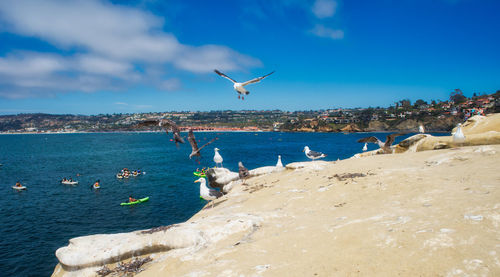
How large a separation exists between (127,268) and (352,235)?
A: 20.4 ft

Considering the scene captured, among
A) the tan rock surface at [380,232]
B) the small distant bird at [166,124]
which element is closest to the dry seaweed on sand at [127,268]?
the tan rock surface at [380,232]

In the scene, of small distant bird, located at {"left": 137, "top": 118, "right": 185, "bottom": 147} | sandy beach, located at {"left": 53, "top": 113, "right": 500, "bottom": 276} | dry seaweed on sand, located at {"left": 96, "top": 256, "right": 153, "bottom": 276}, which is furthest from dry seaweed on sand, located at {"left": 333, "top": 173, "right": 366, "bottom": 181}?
dry seaweed on sand, located at {"left": 96, "top": 256, "right": 153, "bottom": 276}

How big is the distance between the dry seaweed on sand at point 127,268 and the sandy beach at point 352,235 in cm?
21

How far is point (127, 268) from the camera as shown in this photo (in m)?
7.42

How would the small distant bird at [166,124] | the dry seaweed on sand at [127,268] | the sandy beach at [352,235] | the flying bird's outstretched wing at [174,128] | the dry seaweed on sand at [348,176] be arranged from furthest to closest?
the dry seaweed on sand at [348,176] < the flying bird's outstretched wing at [174,128] < the small distant bird at [166,124] < the dry seaweed on sand at [127,268] < the sandy beach at [352,235]

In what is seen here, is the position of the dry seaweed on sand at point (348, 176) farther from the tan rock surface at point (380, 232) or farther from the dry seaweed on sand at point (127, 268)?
the dry seaweed on sand at point (127, 268)

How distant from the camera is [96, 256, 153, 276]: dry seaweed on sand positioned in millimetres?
Answer: 7312

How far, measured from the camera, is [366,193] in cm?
994

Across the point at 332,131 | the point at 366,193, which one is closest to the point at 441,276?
the point at 366,193

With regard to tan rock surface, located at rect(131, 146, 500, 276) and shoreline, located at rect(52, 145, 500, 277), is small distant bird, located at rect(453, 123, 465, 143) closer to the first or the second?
shoreline, located at rect(52, 145, 500, 277)

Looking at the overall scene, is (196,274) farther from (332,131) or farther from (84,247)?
(332,131)

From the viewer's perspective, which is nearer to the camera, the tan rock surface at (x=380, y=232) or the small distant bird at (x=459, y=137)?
the tan rock surface at (x=380, y=232)

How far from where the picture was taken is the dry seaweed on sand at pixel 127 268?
7.31 m

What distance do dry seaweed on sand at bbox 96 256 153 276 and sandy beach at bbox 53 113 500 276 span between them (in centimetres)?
21
